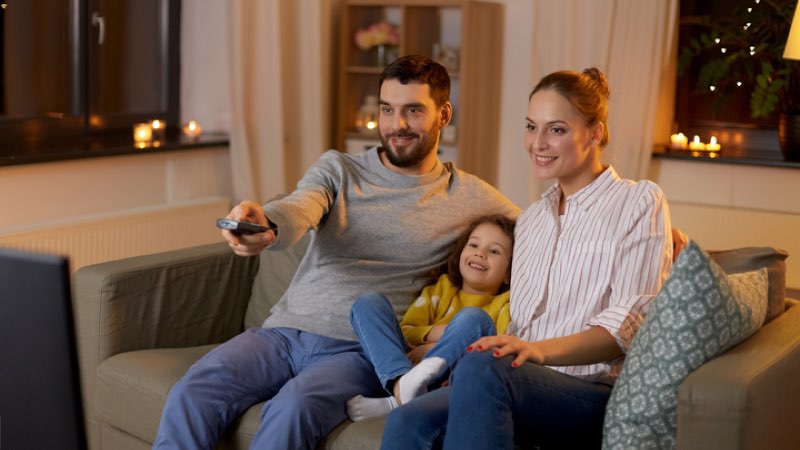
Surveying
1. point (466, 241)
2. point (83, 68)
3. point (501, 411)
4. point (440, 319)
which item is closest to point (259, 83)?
point (83, 68)

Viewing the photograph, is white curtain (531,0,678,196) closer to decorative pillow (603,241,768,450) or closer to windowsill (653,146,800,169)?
windowsill (653,146,800,169)

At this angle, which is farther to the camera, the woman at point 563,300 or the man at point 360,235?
the man at point 360,235

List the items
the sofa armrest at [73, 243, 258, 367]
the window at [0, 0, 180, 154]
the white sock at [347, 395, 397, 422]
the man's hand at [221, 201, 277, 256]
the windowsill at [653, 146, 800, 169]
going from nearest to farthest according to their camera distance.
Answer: the man's hand at [221, 201, 277, 256] < the white sock at [347, 395, 397, 422] < the sofa armrest at [73, 243, 258, 367] < the window at [0, 0, 180, 154] < the windowsill at [653, 146, 800, 169]

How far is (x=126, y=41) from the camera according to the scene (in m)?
4.38

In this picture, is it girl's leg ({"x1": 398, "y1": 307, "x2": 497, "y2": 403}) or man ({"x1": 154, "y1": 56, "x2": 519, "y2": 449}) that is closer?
girl's leg ({"x1": 398, "y1": 307, "x2": 497, "y2": 403})

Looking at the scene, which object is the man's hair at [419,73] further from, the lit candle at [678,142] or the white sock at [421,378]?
the lit candle at [678,142]

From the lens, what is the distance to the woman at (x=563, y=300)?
2.01 m

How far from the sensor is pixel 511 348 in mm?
2053

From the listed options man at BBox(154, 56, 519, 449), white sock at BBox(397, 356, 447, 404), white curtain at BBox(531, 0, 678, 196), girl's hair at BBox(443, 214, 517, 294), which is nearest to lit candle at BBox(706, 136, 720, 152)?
white curtain at BBox(531, 0, 678, 196)

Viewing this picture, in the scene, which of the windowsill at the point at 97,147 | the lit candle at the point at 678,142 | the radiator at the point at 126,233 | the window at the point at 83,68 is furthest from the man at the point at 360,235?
the lit candle at the point at 678,142

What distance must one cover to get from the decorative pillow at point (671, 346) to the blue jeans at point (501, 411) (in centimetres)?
10

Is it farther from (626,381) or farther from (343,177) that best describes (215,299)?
(626,381)

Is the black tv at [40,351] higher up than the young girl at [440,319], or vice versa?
the black tv at [40,351]

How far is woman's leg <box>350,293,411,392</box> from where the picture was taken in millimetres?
2332
